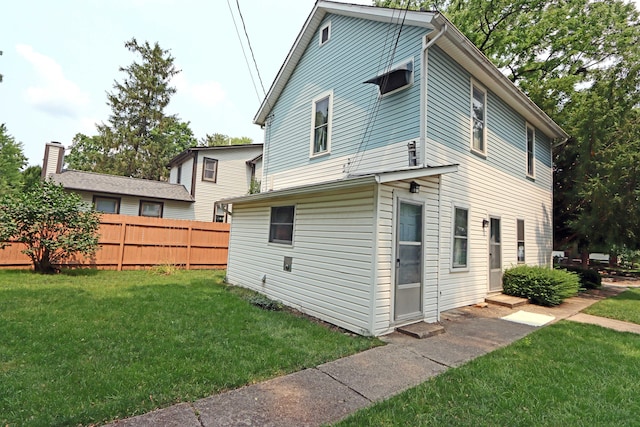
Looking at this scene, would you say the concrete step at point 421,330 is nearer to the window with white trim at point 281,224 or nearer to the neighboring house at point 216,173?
the window with white trim at point 281,224

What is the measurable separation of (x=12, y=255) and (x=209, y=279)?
5.55 meters

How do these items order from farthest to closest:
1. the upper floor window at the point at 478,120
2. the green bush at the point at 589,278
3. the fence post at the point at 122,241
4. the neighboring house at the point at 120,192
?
the neighboring house at the point at 120,192 → the green bush at the point at 589,278 → the fence post at the point at 122,241 → the upper floor window at the point at 478,120

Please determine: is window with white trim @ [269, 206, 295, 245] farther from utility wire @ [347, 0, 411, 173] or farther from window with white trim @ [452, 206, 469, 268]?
window with white trim @ [452, 206, 469, 268]

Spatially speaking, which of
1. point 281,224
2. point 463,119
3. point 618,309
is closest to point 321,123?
point 281,224

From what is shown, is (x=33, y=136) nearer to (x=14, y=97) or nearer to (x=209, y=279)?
(x=14, y=97)

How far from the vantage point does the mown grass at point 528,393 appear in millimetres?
2709

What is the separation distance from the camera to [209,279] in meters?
9.62

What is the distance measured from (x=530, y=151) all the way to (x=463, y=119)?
4569mm

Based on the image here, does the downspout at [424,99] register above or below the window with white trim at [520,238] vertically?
above

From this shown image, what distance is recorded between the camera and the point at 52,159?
49.9 ft

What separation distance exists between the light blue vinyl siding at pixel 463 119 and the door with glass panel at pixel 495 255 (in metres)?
1.54

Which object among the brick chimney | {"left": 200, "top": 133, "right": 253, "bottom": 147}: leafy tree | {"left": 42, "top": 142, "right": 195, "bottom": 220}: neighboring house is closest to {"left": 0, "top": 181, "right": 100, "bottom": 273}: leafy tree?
{"left": 42, "top": 142, "right": 195, "bottom": 220}: neighboring house

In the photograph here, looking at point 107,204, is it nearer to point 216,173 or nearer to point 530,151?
point 216,173

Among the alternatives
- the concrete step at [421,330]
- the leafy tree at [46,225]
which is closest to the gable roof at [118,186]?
the leafy tree at [46,225]
